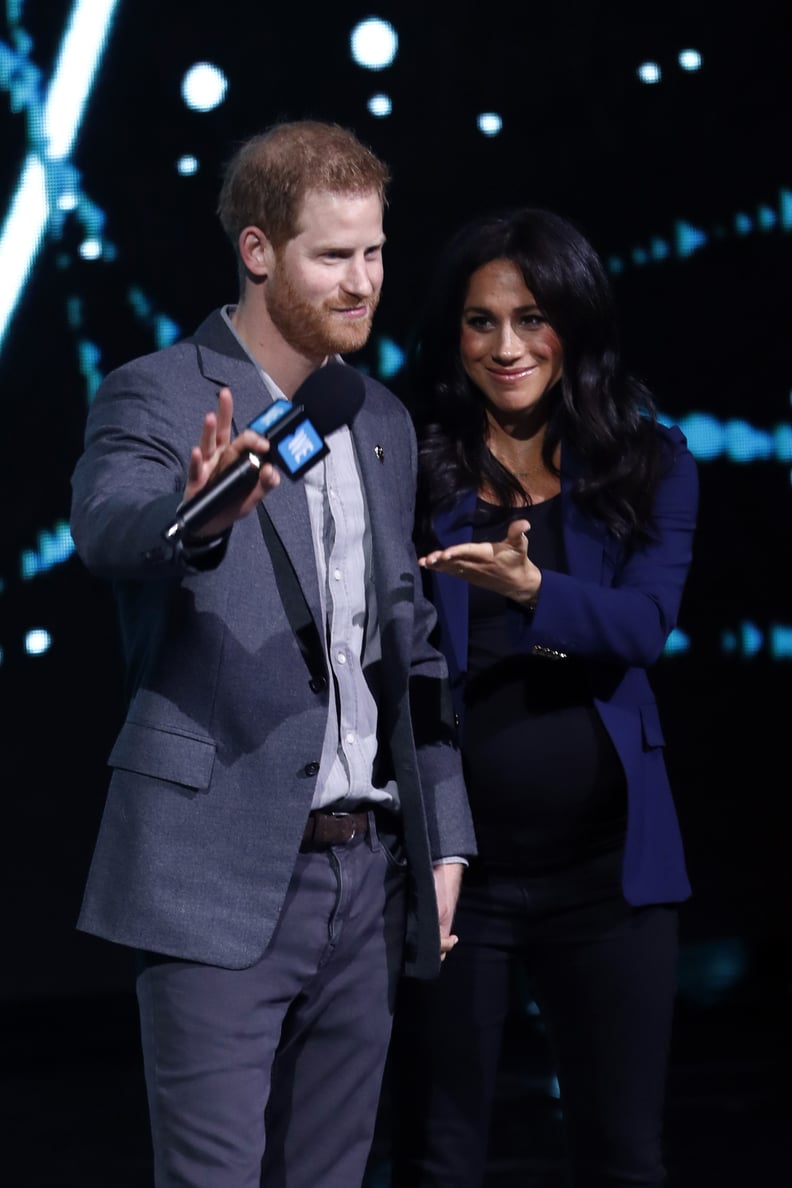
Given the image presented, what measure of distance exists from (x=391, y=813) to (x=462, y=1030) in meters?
0.37

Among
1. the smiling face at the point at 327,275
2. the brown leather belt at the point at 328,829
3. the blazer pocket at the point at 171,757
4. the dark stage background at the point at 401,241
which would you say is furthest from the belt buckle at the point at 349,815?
the dark stage background at the point at 401,241

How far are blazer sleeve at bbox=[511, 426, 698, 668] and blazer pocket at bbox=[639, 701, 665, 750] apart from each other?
63mm

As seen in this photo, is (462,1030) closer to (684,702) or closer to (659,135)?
(684,702)

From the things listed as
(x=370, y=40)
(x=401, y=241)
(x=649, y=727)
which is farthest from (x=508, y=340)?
(x=370, y=40)

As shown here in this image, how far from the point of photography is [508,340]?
221cm

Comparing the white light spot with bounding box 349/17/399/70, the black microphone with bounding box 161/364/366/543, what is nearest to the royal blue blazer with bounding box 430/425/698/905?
the black microphone with bounding box 161/364/366/543

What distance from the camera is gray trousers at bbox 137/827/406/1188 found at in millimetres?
1695

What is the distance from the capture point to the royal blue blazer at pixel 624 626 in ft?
6.75

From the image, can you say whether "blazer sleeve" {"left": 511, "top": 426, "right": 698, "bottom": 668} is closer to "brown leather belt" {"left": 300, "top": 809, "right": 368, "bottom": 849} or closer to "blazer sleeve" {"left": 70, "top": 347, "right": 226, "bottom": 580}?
"brown leather belt" {"left": 300, "top": 809, "right": 368, "bottom": 849}

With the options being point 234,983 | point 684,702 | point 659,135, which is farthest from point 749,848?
point 234,983

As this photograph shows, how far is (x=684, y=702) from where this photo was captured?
153 inches

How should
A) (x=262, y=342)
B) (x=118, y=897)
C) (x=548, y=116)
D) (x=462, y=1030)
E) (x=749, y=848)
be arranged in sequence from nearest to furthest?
1. (x=118, y=897)
2. (x=262, y=342)
3. (x=462, y=1030)
4. (x=548, y=116)
5. (x=749, y=848)

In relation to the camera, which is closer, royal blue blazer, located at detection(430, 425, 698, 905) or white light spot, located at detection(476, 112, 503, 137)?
royal blue blazer, located at detection(430, 425, 698, 905)

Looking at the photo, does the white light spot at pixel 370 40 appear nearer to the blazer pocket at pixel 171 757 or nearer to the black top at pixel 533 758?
the black top at pixel 533 758
